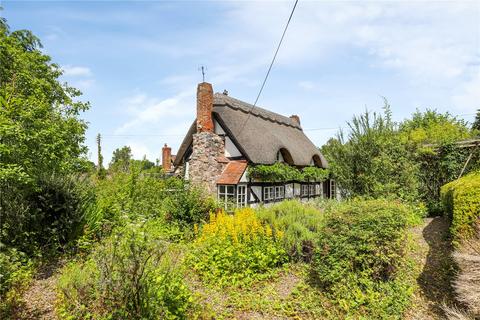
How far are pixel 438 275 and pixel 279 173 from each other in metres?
9.17

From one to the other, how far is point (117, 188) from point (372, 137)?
9803mm

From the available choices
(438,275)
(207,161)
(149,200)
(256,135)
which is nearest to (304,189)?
(256,135)

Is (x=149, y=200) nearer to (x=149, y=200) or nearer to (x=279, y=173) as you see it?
(x=149, y=200)

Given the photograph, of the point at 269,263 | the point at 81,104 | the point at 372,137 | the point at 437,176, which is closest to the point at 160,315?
the point at 269,263

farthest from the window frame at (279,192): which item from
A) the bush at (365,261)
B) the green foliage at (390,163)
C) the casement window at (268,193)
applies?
the bush at (365,261)

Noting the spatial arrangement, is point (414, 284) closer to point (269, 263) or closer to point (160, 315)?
point (269, 263)

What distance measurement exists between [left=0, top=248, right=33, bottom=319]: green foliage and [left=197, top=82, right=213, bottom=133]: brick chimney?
929cm

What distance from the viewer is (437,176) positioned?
11297 millimetres

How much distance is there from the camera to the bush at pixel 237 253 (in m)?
5.59

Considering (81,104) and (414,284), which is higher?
(81,104)

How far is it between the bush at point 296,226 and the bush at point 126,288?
3035 millimetres

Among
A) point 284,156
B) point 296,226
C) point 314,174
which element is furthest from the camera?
point 314,174

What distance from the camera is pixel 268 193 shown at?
14438mm

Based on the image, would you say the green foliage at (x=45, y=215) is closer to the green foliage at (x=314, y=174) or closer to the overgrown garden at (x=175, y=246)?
the overgrown garden at (x=175, y=246)
